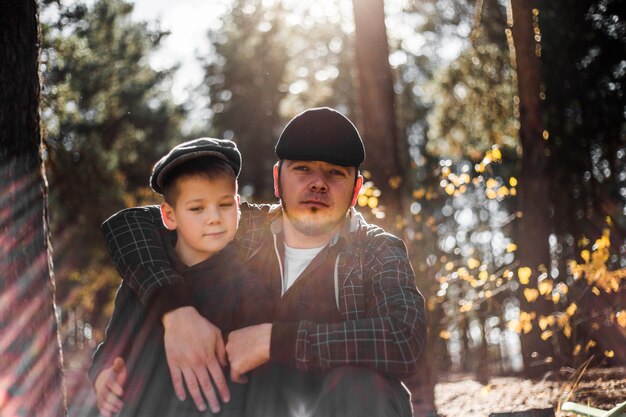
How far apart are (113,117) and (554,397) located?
15088mm

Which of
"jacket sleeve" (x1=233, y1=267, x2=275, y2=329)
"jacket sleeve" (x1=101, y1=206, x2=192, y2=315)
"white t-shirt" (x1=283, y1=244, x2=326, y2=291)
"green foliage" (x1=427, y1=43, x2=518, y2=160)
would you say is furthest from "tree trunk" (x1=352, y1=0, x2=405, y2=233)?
"green foliage" (x1=427, y1=43, x2=518, y2=160)

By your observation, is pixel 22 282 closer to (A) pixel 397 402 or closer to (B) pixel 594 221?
(A) pixel 397 402

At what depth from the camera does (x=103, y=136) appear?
735 inches

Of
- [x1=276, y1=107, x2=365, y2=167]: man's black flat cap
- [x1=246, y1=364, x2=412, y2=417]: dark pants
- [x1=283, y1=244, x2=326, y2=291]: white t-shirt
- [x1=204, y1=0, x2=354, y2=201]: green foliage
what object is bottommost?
[x1=246, y1=364, x2=412, y2=417]: dark pants

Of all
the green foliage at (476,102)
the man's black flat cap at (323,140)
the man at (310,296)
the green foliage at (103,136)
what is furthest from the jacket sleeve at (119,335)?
the green foliage at (476,102)

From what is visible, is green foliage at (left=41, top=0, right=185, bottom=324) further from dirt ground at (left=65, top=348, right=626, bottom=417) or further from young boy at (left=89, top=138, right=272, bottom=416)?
young boy at (left=89, top=138, right=272, bottom=416)

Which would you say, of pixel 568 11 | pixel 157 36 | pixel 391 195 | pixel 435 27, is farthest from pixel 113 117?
pixel 391 195

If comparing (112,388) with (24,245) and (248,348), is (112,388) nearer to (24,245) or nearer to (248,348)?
(248,348)

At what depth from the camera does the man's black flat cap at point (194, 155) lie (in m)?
3.04

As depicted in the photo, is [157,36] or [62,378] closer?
[62,378]

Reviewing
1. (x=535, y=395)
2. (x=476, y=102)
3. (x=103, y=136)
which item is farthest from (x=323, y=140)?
(x=103, y=136)

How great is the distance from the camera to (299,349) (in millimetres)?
2723

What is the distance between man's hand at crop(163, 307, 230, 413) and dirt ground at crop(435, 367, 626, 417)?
2500 mm

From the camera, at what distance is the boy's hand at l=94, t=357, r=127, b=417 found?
2.93 meters
